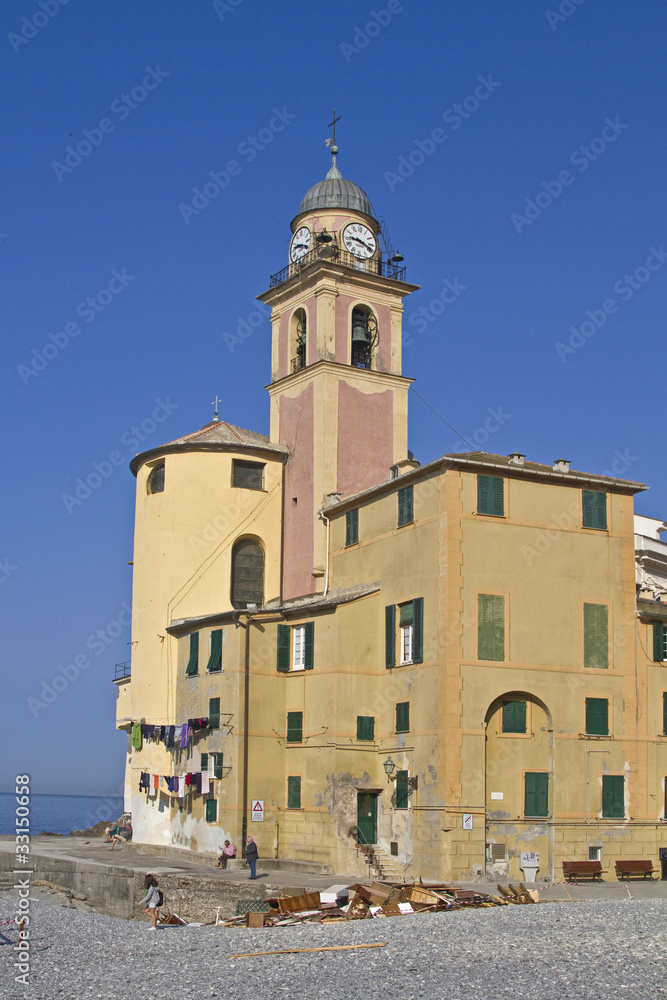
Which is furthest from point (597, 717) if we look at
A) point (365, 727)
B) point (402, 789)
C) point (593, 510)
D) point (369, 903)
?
point (369, 903)

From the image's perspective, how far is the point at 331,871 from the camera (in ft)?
126

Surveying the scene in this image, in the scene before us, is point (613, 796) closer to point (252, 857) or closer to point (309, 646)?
point (309, 646)

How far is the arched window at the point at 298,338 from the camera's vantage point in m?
50.7

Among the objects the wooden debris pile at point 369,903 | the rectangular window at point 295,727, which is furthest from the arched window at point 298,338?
the wooden debris pile at point 369,903

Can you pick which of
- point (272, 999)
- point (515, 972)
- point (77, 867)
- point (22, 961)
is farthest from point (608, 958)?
point (77, 867)

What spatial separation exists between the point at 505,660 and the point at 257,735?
364 inches

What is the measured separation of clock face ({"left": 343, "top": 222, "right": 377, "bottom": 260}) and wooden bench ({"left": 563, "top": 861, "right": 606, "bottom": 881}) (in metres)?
25.4

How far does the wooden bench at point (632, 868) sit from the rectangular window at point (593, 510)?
10.3m

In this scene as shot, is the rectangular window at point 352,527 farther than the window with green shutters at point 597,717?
Yes

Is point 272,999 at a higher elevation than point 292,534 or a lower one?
lower

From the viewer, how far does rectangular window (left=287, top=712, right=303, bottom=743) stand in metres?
41.8

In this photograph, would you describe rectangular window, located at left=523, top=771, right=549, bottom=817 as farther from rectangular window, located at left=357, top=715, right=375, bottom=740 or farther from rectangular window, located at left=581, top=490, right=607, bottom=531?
rectangular window, located at left=581, top=490, right=607, bottom=531

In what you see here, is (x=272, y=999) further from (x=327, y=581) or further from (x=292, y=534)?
(x=292, y=534)

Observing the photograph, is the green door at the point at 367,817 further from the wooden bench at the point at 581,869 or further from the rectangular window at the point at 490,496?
the rectangular window at the point at 490,496
